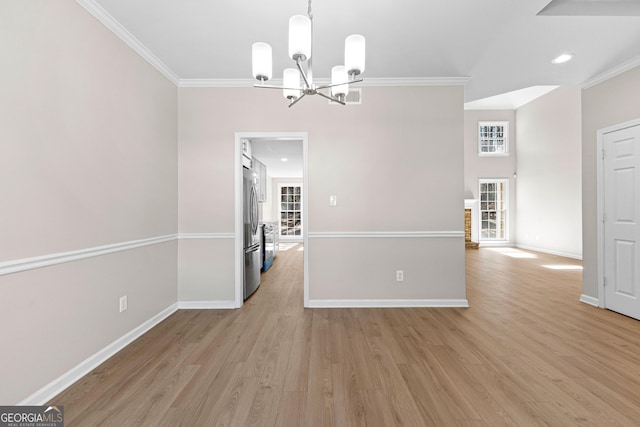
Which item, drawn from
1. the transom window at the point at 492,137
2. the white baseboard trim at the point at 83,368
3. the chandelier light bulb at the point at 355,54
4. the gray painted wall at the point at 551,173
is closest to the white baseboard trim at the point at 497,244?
the gray painted wall at the point at 551,173

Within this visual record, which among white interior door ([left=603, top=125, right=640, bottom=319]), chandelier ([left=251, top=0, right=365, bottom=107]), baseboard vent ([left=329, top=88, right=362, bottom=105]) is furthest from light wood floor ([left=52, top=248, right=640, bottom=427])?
baseboard vent ([left=329, top=88, right=362, bottom=105])

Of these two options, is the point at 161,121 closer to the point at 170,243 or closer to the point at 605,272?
the point at 170,243

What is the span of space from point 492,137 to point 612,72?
578 centimetres

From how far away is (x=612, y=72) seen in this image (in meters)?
3.21

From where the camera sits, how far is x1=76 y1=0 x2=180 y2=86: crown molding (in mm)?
2137

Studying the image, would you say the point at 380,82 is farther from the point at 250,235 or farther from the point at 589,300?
the point at 589,300

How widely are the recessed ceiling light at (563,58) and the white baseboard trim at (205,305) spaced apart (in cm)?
449

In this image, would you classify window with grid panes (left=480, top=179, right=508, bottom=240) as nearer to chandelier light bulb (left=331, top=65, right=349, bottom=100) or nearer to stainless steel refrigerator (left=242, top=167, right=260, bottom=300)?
stainless steel refrigerator (left=242, top=167, right=260, bottom=300)

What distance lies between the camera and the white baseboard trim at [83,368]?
1.71 m

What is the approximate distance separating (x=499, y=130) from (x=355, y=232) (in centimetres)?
768

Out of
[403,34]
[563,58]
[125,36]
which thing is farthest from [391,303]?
[125,36]

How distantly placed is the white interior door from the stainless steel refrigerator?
4293 mm

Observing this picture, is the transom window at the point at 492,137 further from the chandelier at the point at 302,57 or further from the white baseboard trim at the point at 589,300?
the chandelier at the point at 302,57

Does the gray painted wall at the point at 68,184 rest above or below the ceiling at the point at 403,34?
below
